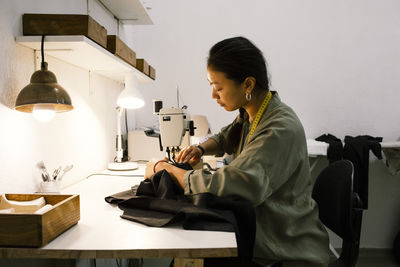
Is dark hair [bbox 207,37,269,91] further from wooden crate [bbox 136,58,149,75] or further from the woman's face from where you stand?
wooden crate [bbox 136,58,149,75]

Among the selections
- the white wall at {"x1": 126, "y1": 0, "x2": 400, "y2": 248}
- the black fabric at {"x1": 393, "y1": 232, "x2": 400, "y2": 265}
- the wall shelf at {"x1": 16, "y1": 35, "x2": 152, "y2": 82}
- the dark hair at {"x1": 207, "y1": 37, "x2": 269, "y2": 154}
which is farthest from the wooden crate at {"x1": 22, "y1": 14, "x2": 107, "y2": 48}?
the black fabric at {"x1": 393, "y1": 232, "x2": 400, "y2": 265}

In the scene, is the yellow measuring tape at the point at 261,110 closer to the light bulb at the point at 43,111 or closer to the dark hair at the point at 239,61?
the dark hair at the point at 239,61

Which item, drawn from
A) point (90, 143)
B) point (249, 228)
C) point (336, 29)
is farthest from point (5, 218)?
point (336, 29)

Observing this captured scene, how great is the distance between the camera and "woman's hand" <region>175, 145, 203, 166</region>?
156cm

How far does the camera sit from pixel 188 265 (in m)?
0.80

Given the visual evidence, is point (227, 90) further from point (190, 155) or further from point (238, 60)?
point (190, 155)

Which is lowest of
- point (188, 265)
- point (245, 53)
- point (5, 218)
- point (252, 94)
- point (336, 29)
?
point (188, 265)

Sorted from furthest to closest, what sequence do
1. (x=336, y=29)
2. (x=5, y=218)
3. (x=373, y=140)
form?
(x=336, y=29) → (x=373, y=140) → (x=5, y=218)

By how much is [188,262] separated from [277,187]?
1.47 ft

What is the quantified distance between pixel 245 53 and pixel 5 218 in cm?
96

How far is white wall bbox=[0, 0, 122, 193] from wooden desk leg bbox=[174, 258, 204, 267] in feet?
2.33

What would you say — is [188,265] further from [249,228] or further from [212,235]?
[249,228]

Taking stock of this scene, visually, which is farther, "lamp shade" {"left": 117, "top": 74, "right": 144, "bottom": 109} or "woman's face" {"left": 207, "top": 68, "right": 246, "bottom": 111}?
"lamp shade" {"left": 117, "top": 74, "right": 144, "bottom": 109}

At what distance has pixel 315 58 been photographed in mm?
2961
